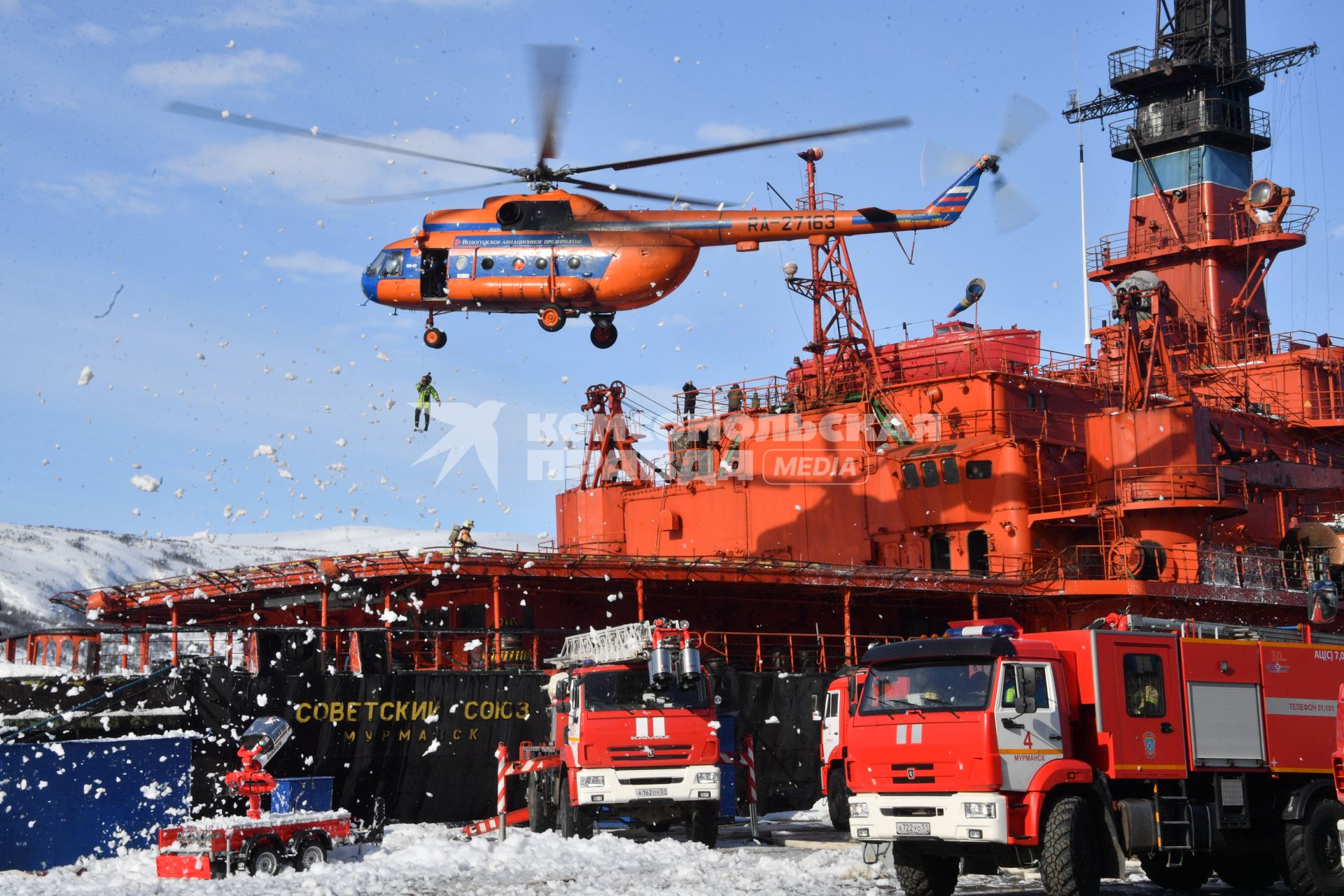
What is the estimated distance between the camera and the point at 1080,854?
15414mm

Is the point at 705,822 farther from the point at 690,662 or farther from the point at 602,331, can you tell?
the point at 602,331

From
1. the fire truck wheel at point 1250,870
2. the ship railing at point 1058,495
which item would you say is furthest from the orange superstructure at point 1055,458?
the fire truck wheel at point 1250,870

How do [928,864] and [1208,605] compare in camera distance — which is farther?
[1208,605]

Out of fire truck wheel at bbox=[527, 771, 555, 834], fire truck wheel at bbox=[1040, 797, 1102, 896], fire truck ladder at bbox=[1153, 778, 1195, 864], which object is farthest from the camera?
fire truck wheel at bbox=[527, 771, 555, 834]

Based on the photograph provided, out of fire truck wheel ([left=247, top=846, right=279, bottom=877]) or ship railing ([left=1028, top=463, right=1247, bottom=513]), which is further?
Answer: ship railing ([left=1028, top=463, right=1247, bottom=513])

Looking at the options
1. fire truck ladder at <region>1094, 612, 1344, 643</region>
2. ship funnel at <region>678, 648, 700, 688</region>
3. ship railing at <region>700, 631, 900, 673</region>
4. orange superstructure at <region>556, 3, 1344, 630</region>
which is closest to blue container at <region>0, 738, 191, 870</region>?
ship funnel at <region>678, 648, 700, 688</region>

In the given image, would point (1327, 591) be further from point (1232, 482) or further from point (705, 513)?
point (705, 513)

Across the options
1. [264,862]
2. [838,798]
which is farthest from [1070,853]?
[264,862]

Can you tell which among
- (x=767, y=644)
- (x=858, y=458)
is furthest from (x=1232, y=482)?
(x=767, y=644)

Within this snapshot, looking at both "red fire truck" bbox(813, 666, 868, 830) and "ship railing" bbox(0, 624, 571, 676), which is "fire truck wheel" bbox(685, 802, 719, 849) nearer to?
"red fire truck" bbox(813, 666, 868, 830)

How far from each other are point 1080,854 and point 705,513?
25.6 metres

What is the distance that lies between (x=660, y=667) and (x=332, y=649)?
1555 centimetres

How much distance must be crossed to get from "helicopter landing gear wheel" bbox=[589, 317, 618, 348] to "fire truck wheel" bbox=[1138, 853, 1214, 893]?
48.9 feet

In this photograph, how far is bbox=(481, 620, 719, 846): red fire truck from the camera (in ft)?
68.7
